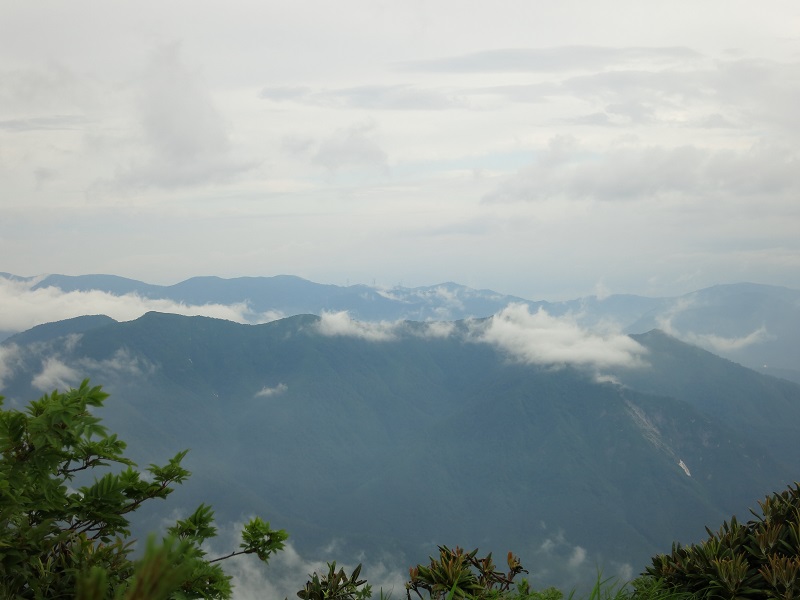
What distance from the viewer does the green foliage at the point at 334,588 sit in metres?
8.03

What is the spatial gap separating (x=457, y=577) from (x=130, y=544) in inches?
172

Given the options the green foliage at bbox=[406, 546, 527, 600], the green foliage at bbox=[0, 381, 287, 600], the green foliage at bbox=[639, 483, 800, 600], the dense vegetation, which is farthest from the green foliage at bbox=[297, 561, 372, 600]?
the green foliage at bbox=[639, 483, 800, 600]

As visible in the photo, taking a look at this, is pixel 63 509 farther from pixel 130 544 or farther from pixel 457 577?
pixel 457 577

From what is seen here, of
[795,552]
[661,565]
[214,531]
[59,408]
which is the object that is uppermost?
[59,408]

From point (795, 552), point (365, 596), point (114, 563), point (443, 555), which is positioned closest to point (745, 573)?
point (795, 552)

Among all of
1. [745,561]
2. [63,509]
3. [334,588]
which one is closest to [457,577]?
[334,588]

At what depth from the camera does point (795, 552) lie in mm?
Answer: 8359

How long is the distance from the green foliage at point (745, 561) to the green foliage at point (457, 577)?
7.92 feet

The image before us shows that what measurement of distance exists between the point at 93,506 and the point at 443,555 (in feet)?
15.4

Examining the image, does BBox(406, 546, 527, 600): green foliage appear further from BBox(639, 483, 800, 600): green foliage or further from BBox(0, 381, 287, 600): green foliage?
BBox(0, 381, 287, 600): green foliage

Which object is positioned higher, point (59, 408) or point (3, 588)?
point (59, 408)

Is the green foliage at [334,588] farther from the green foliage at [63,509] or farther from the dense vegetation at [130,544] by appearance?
the green foliage at [63,509]

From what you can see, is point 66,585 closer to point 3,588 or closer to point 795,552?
point 3,588

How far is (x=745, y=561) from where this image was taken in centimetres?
816
